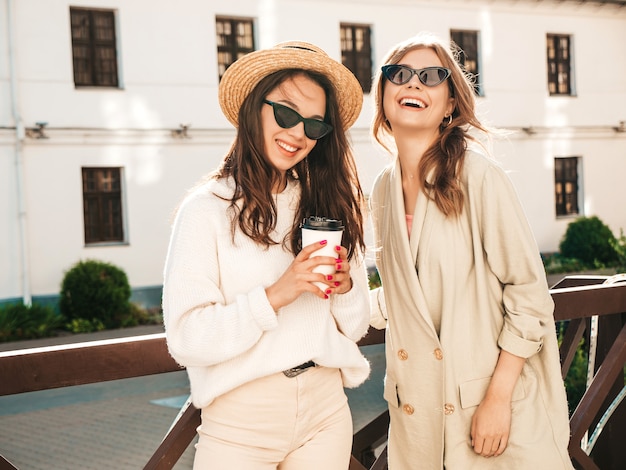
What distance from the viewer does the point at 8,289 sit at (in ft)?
49.3

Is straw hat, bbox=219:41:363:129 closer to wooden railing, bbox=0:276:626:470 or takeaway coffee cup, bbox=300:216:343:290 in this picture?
takeaway coffee cup, bbox=300:216:343:290

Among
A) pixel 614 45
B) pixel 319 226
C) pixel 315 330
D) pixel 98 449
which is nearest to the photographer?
pixel 319 226

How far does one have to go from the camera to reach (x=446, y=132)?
2490 millimetres

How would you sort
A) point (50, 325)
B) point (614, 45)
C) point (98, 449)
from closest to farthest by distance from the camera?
1. point (98, 449)
2. point (50, 325)
3. point (614, 45)

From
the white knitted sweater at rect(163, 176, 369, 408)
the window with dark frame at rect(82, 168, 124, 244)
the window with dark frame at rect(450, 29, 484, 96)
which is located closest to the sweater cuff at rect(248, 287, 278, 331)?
the white knitted sweater at rect(163, 176, 369, 408)

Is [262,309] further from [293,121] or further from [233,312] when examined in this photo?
[293,121]

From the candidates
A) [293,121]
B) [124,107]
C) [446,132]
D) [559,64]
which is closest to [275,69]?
[293,121]

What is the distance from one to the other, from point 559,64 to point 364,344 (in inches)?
832

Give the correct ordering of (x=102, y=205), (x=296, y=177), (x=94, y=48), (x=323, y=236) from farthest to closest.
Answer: (x=102, y=205) < (x=94, y=48) < (x=296, y=177) < (x=323, y=236)

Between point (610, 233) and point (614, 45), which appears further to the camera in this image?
point (614, 45)

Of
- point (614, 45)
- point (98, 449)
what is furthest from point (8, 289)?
point (614, 45)

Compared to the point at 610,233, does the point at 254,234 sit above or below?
above

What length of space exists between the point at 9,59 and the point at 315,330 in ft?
47.6

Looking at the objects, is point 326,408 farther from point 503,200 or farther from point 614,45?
point 614,45
